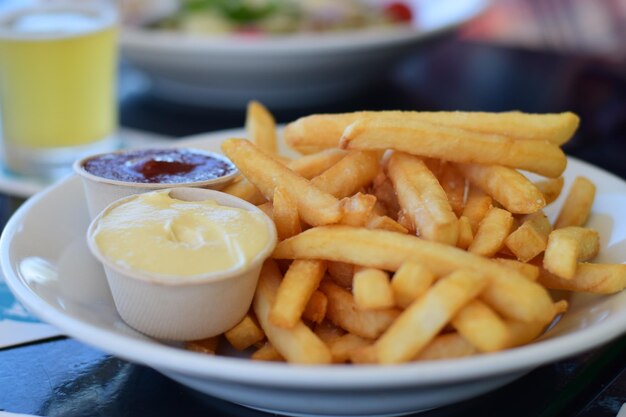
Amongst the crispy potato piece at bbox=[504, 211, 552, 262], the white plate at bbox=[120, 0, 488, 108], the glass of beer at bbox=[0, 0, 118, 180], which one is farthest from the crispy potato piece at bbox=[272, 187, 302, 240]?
the white plate at bbox=[120, 0, 488, 108]

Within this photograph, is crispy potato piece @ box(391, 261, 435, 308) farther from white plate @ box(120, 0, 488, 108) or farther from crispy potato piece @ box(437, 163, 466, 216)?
white plate @ box(120, 0, 488, 108)

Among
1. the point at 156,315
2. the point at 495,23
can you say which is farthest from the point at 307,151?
the point at 495,23

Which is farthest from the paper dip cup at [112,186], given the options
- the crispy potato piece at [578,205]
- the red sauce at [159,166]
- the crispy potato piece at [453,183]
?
the crispy potato piece at [578,205]

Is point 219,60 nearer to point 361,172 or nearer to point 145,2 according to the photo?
point 145,2

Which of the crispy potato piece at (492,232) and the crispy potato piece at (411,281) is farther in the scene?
the crispy potato piece at (492,232)

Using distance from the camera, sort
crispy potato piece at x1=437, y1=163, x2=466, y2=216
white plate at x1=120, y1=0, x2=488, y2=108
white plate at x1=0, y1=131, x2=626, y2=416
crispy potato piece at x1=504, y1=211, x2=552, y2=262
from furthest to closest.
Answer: white plate at x1=120, y1=0, x2=488, y2=108 < crispy potato piece at x1=437, y1=163, x2=466, y2=216 < crispy potato piece at x1=504, y1=211, x2=552, y2=262 < white plate at x1=0, y1=131, x2=626, y2=416

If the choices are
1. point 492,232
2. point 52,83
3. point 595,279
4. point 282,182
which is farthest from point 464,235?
point 52,83

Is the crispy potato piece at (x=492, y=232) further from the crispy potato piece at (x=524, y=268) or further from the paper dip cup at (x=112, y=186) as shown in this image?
the paper dip cup at (x=112, y=186)
